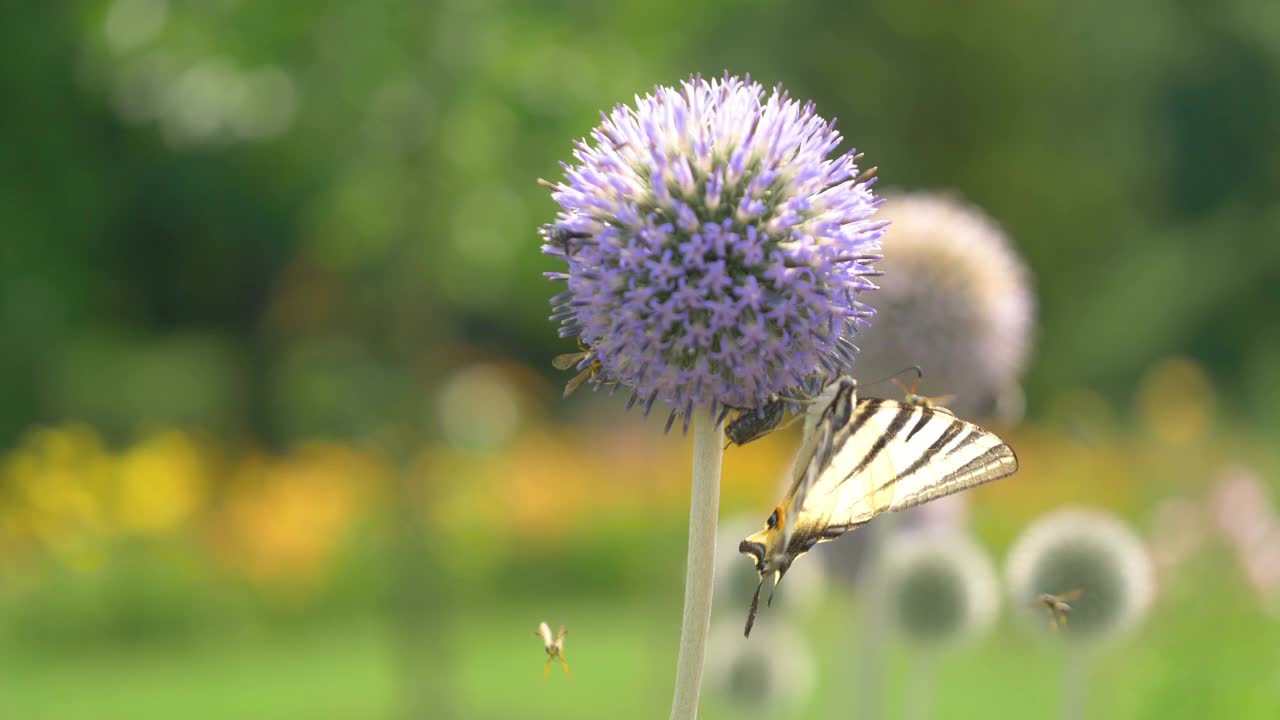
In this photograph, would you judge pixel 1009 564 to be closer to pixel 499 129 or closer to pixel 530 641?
pixel 499 129


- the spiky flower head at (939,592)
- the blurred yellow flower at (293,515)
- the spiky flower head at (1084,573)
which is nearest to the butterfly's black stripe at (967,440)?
the spiky flower head at (1084,573)

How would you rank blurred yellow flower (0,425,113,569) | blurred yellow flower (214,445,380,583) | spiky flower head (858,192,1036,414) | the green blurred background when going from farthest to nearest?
blurred yellow flower (214,445,380,583)
blurred yellow flower (0,425,113,569)
the green blurred background
spiky flower head (858,192,1036,414)

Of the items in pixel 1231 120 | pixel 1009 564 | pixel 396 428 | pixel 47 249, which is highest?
pixel 1231 120

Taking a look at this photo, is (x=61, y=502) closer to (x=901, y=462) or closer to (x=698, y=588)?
(x=901, y=462)

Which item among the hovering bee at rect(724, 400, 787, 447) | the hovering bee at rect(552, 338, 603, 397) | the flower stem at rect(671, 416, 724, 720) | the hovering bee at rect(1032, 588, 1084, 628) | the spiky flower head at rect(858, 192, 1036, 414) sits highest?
the spiky flower head at rect(858, 192, 1036, 414)

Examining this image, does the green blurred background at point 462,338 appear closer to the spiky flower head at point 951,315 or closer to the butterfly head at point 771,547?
the spiky flower head at point 951,315

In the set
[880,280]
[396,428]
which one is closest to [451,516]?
[396,428]

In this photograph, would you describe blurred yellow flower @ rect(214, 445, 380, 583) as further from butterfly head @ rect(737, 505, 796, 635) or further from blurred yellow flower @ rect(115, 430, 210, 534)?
butterfly head @ rect(737, 505, 796, 635)

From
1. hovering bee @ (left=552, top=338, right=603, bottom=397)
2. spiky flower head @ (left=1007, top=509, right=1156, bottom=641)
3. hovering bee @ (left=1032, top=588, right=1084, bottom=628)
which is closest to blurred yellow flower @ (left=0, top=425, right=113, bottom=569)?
spiky flower head @ (left=1007, top=509, right=1156, bottom=641)
